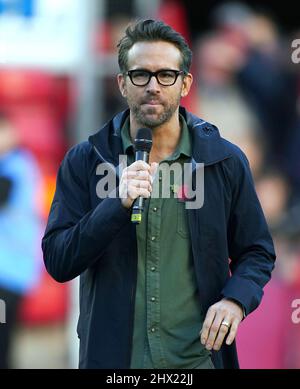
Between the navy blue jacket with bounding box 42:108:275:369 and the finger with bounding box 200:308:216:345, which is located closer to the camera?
the finger with bounding box 200:308:216:345

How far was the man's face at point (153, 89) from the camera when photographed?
386 cm

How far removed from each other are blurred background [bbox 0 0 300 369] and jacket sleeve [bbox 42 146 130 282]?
330 cm

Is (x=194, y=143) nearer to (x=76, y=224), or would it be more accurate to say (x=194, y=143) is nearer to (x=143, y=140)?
(x=143, y=140)

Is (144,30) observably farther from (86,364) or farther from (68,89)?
(68,89)

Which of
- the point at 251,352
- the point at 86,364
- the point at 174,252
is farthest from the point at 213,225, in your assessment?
the point at 251,352

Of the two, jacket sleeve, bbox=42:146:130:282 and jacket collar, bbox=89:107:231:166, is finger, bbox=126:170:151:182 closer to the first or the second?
jacket sleeve, bbox=42:146:130:282

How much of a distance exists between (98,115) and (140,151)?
394cm

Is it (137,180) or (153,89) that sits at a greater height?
(153,89)

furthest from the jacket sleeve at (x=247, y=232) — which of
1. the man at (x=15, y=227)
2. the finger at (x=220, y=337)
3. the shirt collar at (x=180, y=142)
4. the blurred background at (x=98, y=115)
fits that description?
the man at (x=15, y=227)

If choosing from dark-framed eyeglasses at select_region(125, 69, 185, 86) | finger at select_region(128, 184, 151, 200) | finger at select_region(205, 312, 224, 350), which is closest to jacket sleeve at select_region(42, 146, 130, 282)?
finger at select_region(128, 184, 151, 200)

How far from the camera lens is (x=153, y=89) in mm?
3840

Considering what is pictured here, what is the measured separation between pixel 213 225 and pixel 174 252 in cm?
19

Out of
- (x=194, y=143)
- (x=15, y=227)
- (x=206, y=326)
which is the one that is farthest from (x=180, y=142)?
(x=15, y=227)

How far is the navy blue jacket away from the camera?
151 inches
